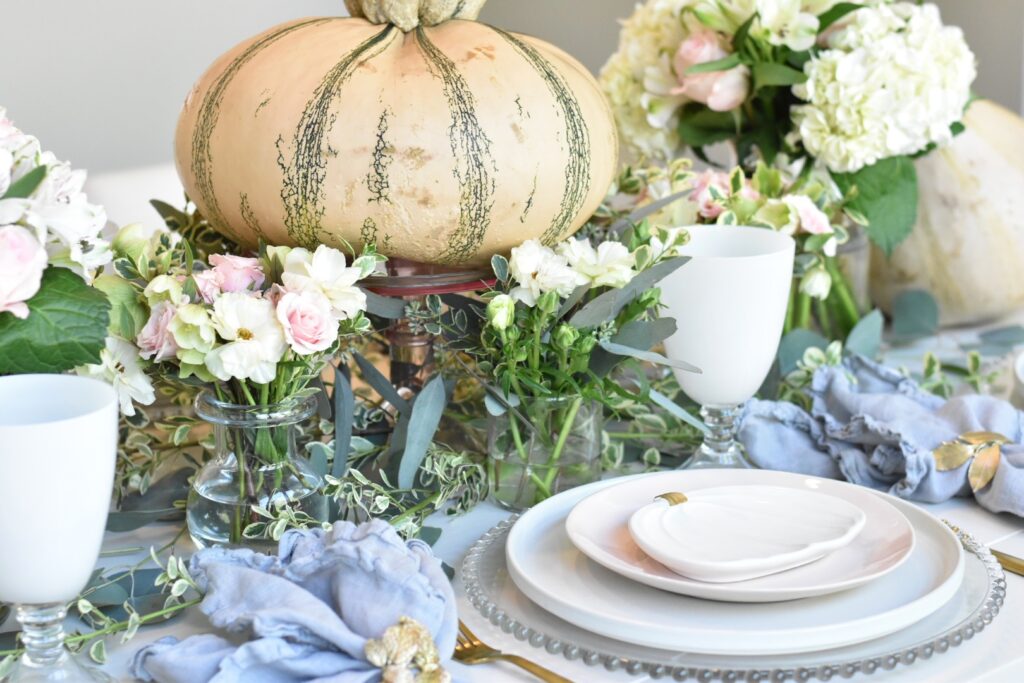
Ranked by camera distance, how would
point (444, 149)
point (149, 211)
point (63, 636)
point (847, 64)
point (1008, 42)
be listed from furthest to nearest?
point (1008, 42) → point (149, 211) → point (847, 64) → point (444, 149) → point (63, 636)

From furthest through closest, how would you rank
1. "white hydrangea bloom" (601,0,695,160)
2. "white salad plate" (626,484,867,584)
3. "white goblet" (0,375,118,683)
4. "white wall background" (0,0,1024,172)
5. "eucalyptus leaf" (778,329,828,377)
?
"white wall background" (0,0,1024,172), "white hydrangea bloom" (601,0,695,160), "eucalyptus leaf" (778,329,828,377), "white salad plate" (626,484,867,584), "white goblet" (0,375,118,683)

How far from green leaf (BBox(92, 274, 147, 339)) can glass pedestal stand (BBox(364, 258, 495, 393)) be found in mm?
175

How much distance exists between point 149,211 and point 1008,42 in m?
1.47

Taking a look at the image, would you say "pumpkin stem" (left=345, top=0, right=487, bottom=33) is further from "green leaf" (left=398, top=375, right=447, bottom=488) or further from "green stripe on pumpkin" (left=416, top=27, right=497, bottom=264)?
"green leaf" (left=398, top=375, right=447, bottom=488)

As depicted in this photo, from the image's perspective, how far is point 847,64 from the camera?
118 cm

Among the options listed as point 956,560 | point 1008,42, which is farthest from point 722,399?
point 1008,42

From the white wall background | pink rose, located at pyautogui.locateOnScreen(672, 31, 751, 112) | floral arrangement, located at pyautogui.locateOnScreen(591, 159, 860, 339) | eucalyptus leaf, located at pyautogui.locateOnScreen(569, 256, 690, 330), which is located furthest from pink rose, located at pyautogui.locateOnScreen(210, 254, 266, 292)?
the white wall background

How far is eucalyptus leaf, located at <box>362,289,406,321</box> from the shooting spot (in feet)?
2.82

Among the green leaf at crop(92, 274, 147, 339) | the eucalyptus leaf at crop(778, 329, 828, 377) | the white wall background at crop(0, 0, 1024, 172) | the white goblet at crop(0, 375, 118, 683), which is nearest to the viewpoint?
the white goblet at crop(0, 375, 118, 683)

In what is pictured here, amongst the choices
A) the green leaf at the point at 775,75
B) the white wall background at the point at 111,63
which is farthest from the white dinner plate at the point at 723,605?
the white wall background at the point at 111,63

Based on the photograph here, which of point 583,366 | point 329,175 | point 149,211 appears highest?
point 329,175

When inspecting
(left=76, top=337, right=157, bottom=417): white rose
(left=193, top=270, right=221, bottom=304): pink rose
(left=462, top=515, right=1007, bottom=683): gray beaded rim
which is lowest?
(left=462, top=515, right=1007, bottom=683): gray beaded rim

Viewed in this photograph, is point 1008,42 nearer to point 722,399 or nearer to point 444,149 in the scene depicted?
point 722,399

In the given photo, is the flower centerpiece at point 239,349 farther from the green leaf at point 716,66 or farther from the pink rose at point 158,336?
the green leaf at point 716,66
